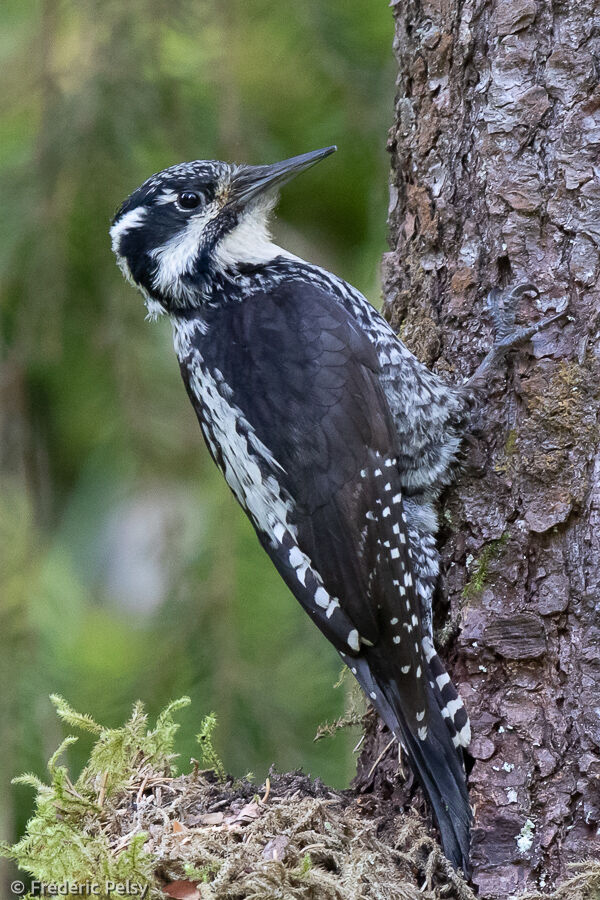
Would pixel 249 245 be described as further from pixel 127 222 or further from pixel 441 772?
pixel 441 772

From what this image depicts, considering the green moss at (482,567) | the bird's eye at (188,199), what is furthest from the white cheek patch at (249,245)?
the green moss at (482,567)

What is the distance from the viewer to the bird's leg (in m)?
2.35

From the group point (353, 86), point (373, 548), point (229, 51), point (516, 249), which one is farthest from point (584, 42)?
point (373, 548)

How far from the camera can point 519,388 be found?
2414 mm

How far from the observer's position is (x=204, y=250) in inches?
112

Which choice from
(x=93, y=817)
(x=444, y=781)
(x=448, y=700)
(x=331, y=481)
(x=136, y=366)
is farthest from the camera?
(x=136, y=366)

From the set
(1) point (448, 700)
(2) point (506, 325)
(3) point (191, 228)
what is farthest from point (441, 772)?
(3) point (191, 228)

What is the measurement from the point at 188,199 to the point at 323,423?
840 mm

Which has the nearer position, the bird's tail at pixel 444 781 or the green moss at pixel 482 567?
the bird's tail at pixel 444 781

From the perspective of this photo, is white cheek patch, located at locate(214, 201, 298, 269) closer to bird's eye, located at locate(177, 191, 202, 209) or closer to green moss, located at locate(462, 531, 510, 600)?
bird's eye, located at locate(177, 191, 202, 209)

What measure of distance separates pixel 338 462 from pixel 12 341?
43.7 inches

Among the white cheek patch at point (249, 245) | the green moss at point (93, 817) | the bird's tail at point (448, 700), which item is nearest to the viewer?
the green moss at point (93, 817)

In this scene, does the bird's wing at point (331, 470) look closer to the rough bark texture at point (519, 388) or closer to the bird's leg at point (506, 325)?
the rough bark texture at point (519, 388)

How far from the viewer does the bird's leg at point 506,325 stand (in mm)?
2350
